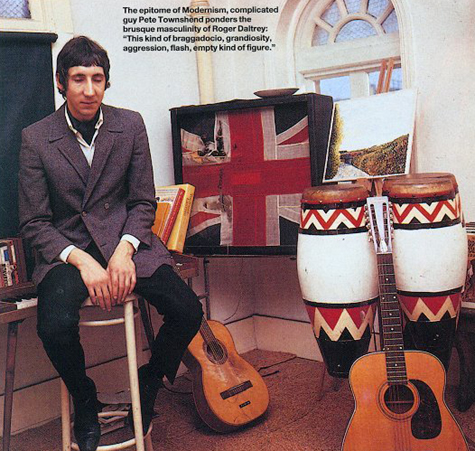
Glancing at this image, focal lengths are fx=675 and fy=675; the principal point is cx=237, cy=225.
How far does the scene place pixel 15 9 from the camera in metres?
2.71

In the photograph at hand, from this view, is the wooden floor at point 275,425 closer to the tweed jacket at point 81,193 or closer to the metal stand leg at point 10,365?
the metal stand leg at point 10,365

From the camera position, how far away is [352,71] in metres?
3.24

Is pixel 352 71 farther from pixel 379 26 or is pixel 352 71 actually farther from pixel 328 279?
pixel 328 279

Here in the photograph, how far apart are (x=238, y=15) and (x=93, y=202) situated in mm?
1682

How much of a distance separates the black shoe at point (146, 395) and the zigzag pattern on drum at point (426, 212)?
100 cm

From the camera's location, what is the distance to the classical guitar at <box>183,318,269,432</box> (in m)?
2.61

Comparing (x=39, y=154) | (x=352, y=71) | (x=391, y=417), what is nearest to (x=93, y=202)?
(x=39, y=154)

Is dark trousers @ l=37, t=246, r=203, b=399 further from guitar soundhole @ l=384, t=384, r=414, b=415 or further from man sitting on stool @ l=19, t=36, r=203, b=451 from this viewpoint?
guitar soundhole @ l=384, t=384, r=414, b=415

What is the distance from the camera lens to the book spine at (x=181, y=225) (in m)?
2.83

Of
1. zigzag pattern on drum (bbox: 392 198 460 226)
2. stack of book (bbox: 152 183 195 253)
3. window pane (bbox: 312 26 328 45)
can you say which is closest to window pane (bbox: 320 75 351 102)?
window pane (bbox: 312 26 328 45)

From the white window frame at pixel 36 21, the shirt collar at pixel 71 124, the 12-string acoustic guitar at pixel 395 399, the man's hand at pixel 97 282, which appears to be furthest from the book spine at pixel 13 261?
the 12-string acoustic guitar at pixel 395 399

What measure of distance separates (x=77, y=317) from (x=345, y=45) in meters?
1.87

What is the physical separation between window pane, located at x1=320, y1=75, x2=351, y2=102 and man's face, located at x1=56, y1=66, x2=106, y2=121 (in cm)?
139

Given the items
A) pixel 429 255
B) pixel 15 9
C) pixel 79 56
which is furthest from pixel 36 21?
pixel 429 255
